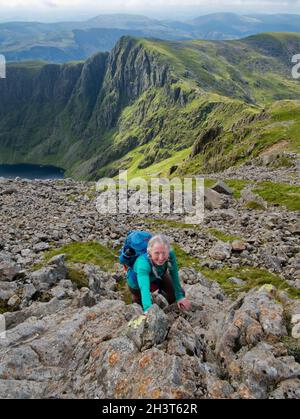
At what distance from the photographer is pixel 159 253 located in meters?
10.2

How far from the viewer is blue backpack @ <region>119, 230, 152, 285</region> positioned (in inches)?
444

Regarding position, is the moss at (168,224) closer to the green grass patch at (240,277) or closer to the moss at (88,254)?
the green grass patch at (240,277)

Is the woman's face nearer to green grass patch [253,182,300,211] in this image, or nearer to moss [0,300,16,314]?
moss [0,300,16,314]

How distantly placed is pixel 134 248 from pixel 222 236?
17.5 metres

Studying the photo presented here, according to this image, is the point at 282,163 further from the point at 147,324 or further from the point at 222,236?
the point at 147,324

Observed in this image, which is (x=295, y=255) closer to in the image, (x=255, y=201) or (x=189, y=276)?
(x=189, y=276)

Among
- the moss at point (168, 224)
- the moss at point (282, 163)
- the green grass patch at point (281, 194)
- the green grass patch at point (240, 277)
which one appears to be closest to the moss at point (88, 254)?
the green grass patch at point (240, 277)

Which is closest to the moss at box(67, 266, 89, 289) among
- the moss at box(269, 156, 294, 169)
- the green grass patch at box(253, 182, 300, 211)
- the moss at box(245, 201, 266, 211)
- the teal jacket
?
the teal jacket

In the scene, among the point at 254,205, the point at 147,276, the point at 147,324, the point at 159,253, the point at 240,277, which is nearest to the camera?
the point at 147,324

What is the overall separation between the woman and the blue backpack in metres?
0.40

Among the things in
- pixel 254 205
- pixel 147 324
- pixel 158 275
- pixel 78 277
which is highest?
pixel 158 275

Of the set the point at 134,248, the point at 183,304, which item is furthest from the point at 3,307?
the point at 183,304

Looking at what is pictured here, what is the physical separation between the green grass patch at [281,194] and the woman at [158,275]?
24046mm

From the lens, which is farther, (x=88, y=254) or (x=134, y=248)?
(x=88, y=254)
